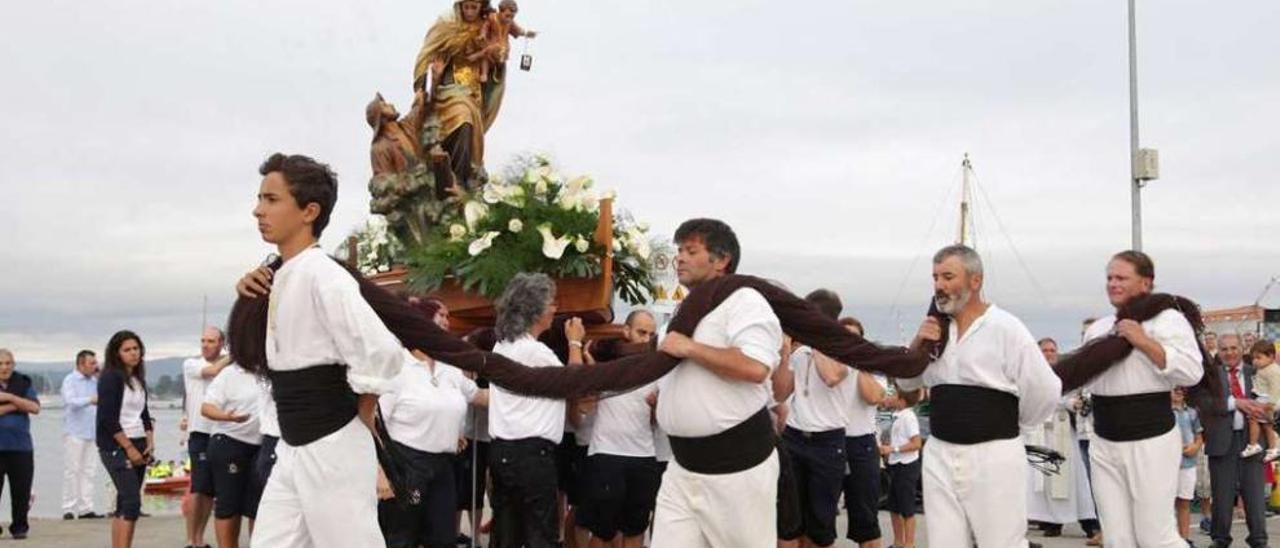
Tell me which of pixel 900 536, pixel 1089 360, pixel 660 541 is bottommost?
pixel 900 536

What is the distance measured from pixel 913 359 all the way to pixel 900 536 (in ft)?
16.0

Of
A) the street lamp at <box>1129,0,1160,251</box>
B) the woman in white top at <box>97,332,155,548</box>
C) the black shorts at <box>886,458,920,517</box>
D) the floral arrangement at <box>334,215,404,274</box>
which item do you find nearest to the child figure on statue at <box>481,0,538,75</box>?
the floral arrangement at <box>334,215,404,274</box>

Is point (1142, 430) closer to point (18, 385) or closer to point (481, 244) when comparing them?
point (481, 244)

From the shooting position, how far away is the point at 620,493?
8797 mm

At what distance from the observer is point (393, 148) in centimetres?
1138

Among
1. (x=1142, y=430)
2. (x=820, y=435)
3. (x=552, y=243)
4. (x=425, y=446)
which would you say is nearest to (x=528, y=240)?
(x=552, y=243)

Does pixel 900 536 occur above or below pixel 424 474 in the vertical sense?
below

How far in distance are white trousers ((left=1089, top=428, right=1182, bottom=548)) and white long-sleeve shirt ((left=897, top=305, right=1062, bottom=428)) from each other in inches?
40.4

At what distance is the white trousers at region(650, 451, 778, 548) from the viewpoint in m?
5.91

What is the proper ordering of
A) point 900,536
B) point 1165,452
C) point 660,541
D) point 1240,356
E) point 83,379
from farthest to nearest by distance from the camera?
point 83,379 < point 1240,356 < point 900,536 < point 1165,452 < point 660,541

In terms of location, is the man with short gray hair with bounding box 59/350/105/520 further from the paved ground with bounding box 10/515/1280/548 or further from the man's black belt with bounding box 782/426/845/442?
the man's black belt with bounding box 782/426/845/442

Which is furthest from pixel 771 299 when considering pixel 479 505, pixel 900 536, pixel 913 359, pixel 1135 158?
pixel 1135 158

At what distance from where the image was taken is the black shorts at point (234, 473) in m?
9.26

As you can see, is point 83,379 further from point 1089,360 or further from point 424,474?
point 1089,360
